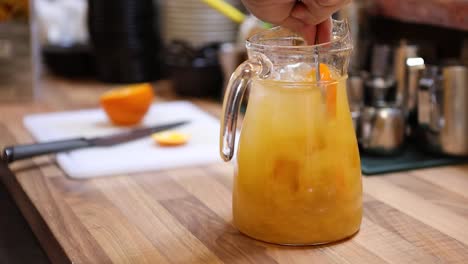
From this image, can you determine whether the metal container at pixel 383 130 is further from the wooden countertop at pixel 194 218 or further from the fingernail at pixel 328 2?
the fingernail at pixel 328 2

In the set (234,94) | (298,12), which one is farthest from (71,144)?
(298,12)

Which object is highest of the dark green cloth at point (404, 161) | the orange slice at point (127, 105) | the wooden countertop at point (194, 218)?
the orange slice at point (127, 105)

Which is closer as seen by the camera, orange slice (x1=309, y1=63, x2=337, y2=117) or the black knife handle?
orange slice (x1=309, y1=63, x2=337, y2=117)

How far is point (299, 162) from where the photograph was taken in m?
0.75

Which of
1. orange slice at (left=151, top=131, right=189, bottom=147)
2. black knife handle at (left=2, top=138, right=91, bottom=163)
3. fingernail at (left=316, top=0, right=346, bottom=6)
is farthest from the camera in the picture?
orange slice at (left=151, top=131, right=189, bottom=147)

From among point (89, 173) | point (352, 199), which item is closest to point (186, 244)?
point (352, 199)

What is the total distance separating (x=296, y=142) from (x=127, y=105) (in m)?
0.58

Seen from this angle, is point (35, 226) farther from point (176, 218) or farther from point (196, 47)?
point (196, 47)

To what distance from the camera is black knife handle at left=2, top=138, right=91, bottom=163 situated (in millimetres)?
1042

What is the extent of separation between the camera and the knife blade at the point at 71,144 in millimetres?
1045

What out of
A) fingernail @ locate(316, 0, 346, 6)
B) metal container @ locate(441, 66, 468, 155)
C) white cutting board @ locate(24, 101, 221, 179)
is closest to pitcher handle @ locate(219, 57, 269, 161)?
fingernail @ locate(316, 0, 346, 6)

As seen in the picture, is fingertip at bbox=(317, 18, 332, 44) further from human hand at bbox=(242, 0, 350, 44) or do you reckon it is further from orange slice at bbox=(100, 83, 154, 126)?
orange slice at bbox=(100, 83, 154, 126)

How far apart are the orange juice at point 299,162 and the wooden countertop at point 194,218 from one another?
0.09 ft

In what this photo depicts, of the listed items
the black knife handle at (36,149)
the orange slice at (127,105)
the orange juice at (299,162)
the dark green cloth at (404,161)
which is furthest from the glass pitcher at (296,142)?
the orange slice at (127,105)
